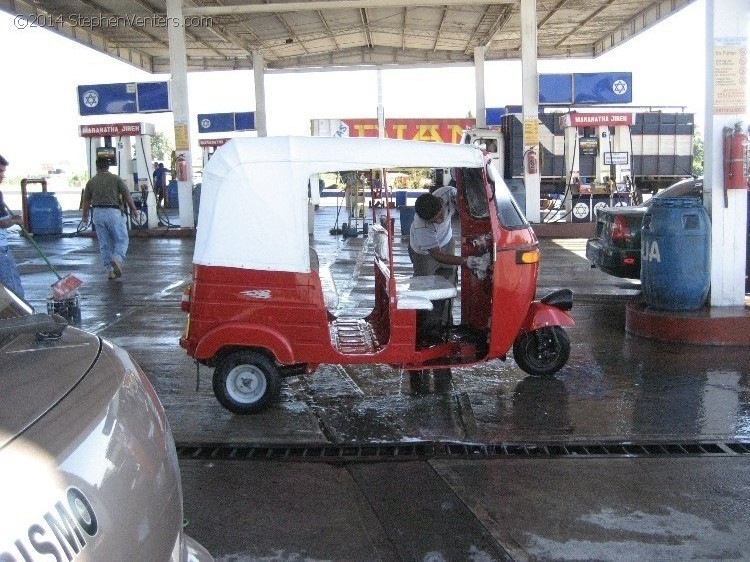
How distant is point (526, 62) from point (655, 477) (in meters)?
15.7

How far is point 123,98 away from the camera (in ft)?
74.8

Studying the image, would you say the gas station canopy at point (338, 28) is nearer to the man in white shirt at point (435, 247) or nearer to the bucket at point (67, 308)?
the bucket at point (67, 308)

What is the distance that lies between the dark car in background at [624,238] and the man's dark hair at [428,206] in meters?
3.59

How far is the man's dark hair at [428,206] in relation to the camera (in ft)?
21.8

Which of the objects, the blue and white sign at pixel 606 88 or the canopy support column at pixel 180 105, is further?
the blue and white sign at pixel 606 88

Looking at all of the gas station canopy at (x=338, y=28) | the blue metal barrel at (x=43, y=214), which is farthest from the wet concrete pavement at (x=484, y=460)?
the gas station canopy at (x=338, y=28)

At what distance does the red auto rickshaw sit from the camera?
5359 millimetres

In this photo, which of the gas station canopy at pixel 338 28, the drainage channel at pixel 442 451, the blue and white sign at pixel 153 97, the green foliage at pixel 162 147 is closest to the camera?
the drainage channel at pixel 442 451

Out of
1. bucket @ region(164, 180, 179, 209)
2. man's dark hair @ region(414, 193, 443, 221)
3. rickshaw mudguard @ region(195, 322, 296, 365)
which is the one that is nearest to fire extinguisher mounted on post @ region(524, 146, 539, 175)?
man's dark hair @ region(414, 193, 443, 221)

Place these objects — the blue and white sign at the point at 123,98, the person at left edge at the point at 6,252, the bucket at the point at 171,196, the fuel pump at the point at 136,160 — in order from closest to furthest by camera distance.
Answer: the person at left edge at the point at 6,252 → the fuel pump at the point at 136,160 → the blue and white sign at the point at 123,98 → the bucket at the point at 171,196

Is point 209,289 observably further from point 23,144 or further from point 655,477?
point 23,144

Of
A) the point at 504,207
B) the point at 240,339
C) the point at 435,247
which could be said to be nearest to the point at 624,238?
the point at 435,247

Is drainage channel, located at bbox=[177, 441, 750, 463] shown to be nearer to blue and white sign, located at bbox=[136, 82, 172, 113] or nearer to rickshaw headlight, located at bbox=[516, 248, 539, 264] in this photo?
rickshaw headlight, located at bbox=[516, 248, 539, 264]

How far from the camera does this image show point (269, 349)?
5465 mm
